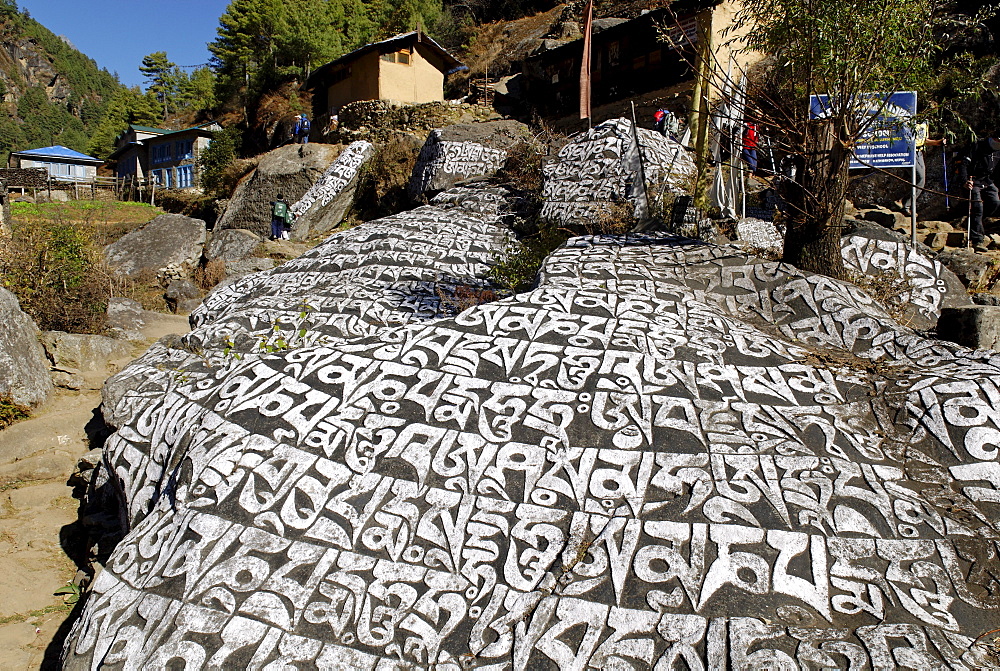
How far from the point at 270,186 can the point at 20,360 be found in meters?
9.66

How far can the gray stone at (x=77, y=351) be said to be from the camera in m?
7.96

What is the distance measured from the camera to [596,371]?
378 centimetres

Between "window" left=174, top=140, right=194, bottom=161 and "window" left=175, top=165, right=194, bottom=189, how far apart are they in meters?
0.61

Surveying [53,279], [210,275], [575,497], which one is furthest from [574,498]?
[210,275]

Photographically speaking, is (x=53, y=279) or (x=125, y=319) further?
(x=125, y=319)

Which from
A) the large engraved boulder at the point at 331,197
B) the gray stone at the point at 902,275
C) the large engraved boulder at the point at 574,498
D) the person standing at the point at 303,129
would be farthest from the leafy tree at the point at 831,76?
the person standing at the point at 303,129

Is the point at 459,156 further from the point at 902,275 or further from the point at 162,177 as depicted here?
the point at 162,177

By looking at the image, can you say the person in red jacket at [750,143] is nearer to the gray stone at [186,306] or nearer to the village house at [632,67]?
the village house at [632,67]

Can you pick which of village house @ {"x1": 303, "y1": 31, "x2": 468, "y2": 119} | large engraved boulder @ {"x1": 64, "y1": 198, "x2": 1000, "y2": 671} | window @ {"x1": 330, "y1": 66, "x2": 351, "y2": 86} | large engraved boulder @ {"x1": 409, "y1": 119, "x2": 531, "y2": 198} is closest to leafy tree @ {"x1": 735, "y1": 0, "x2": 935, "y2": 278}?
large engraved boulder @ {"x1": 64, "y1": 198, "x2": 1000, "y2": 671}

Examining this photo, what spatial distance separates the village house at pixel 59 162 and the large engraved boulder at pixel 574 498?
39.6 meters

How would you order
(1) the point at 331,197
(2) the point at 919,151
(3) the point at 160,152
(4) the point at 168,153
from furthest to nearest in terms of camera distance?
(3) the point at 160,152 < (4) the point at 168,153 < (1) the point at 331,197 < (2) the point at 919,151

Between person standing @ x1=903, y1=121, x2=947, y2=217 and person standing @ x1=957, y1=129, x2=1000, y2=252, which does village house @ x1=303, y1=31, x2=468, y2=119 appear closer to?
person standing @ x1=903, y1=121, x2=947, y2=217

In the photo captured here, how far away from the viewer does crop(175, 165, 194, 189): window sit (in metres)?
30.2

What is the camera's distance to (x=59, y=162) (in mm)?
36656
